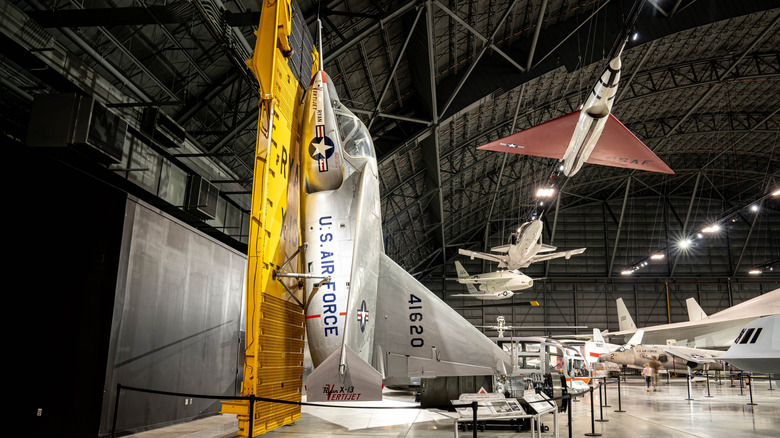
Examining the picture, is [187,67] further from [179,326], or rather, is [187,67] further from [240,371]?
[240,371]

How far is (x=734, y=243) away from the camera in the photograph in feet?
136

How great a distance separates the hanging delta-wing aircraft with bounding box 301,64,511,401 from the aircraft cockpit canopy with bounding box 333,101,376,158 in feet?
0.05

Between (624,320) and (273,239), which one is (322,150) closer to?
(273,239)

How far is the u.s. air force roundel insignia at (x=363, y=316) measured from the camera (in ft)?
22.1

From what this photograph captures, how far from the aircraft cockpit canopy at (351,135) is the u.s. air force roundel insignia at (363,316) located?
7.71ft

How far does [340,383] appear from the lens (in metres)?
5.82

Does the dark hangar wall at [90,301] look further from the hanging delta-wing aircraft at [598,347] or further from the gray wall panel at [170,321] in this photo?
the hanging delta-wing aircraft at [598,347]

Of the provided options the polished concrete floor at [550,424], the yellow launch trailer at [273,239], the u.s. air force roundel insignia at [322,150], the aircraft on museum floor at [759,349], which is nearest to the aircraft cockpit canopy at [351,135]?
the u.s. air force roundel insignia at [322,150]

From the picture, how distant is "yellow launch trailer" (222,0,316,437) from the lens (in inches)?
229

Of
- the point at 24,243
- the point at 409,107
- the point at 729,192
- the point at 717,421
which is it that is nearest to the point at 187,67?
the point at 24,243

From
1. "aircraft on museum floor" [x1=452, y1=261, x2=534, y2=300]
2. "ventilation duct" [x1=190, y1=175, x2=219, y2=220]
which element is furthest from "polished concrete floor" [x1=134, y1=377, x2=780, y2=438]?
"aircraft on museum floor" [x1=452, y1=261, x2=534, y2=300]

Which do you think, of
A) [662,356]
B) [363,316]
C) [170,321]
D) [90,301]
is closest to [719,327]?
[662,356]

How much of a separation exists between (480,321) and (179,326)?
36485mm

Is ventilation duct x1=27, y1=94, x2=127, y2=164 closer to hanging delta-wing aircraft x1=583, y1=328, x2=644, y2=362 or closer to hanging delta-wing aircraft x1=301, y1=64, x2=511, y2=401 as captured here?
hanging delta-wing aircraft x1=301, y1=64, x2=511, y2=401
